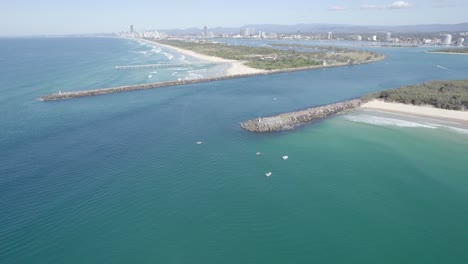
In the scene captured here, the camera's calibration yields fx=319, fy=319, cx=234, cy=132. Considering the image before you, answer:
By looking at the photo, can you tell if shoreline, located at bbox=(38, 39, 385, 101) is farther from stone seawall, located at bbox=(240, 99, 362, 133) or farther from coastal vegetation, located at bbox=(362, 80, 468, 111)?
coastal vegetation, located at bbox=(362, 80, 468, 111)

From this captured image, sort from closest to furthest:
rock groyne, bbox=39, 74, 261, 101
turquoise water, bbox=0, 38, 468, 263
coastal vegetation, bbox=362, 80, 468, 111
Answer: turquoise water, bbox=0, 38, 468, 263 → coastal vegetation, bbox=362, 80, 468, 111 → rock groyne, bbox=39, 74, 261, 101

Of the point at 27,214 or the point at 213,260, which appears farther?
the point at 27,214

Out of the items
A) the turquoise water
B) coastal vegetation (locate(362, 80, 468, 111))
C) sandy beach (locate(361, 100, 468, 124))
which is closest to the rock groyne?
the turquoise water

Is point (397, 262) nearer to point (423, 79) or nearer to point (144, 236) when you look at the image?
point (144, 236)

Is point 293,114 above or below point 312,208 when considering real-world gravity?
above

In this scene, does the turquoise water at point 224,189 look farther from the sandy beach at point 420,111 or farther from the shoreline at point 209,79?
the shoreline at point 209,79

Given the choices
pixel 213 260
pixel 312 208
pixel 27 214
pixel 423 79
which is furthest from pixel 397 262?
pixel 423 79

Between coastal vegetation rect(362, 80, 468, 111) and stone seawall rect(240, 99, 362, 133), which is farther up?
coastal vegetation rect(362, 80, 468, 111)
